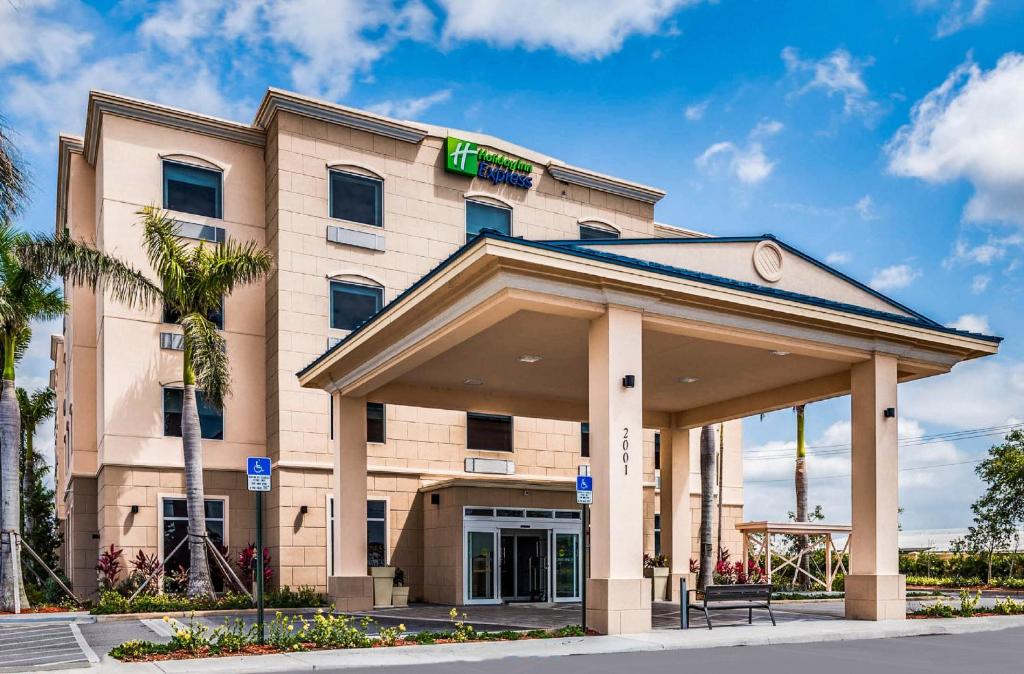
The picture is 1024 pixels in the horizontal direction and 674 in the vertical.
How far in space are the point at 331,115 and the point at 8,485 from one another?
13730 millimetres

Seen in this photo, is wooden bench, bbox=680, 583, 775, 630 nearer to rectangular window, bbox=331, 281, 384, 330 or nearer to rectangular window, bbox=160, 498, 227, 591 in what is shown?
rectangular window, bbox=160, 498, 227, 591

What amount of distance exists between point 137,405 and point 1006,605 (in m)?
22.6

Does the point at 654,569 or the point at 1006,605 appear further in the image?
the point at 654,569

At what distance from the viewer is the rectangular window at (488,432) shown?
31.3m

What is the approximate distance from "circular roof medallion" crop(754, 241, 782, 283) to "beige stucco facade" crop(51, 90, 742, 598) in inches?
347

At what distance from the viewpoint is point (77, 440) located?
99.2 ft

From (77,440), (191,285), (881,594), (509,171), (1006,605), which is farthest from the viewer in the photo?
(509,171)

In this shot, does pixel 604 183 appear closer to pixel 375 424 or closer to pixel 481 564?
pixel 375 424

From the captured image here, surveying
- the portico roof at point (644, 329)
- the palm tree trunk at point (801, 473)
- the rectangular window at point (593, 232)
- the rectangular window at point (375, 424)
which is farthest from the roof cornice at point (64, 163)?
the palm tree trunk at point (801, 473)

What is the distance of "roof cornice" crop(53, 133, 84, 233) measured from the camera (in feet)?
104

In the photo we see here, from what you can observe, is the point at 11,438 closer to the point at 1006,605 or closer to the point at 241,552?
the point at 241,552

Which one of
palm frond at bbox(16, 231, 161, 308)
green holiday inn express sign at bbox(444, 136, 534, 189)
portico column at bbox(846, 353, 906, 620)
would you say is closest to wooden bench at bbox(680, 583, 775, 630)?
portico column at bbox(846, 353, 906, 620)

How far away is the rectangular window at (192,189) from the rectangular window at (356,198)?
346 centimetres

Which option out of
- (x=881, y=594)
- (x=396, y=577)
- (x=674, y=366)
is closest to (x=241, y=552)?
(x=396, y=577)
